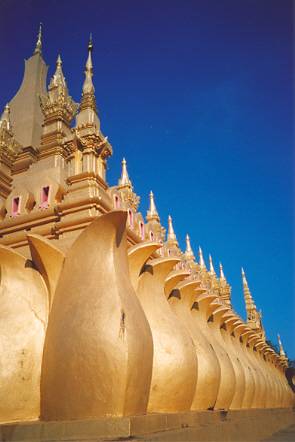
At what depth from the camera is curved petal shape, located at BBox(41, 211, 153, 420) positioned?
440 cm

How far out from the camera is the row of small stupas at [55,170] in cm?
653

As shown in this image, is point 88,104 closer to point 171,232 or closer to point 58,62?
point 58,62

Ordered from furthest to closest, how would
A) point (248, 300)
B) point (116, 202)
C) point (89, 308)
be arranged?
A: point (248, 300) < point (116, 202) < point (89, 308)

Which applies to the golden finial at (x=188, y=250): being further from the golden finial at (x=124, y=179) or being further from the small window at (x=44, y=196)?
the small window at (x=44, y=196)

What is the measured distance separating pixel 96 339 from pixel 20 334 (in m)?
1.14

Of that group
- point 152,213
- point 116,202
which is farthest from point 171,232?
point 116,202

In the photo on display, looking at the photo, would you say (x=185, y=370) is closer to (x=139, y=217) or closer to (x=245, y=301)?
(x=139, y=217)

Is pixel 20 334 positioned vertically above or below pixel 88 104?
below

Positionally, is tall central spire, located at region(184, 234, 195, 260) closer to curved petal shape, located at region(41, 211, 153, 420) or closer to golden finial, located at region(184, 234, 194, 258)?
golden finial, located at region(184, 234, 194, 258)

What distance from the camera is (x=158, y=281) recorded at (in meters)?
6.62

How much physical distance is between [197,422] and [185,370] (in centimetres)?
71

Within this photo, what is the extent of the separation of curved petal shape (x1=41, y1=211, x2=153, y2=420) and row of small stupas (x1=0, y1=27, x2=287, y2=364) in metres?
0.83

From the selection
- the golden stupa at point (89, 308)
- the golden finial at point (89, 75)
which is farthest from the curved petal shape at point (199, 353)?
the golden finial at point (89, 75)

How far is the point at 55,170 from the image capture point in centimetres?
755
